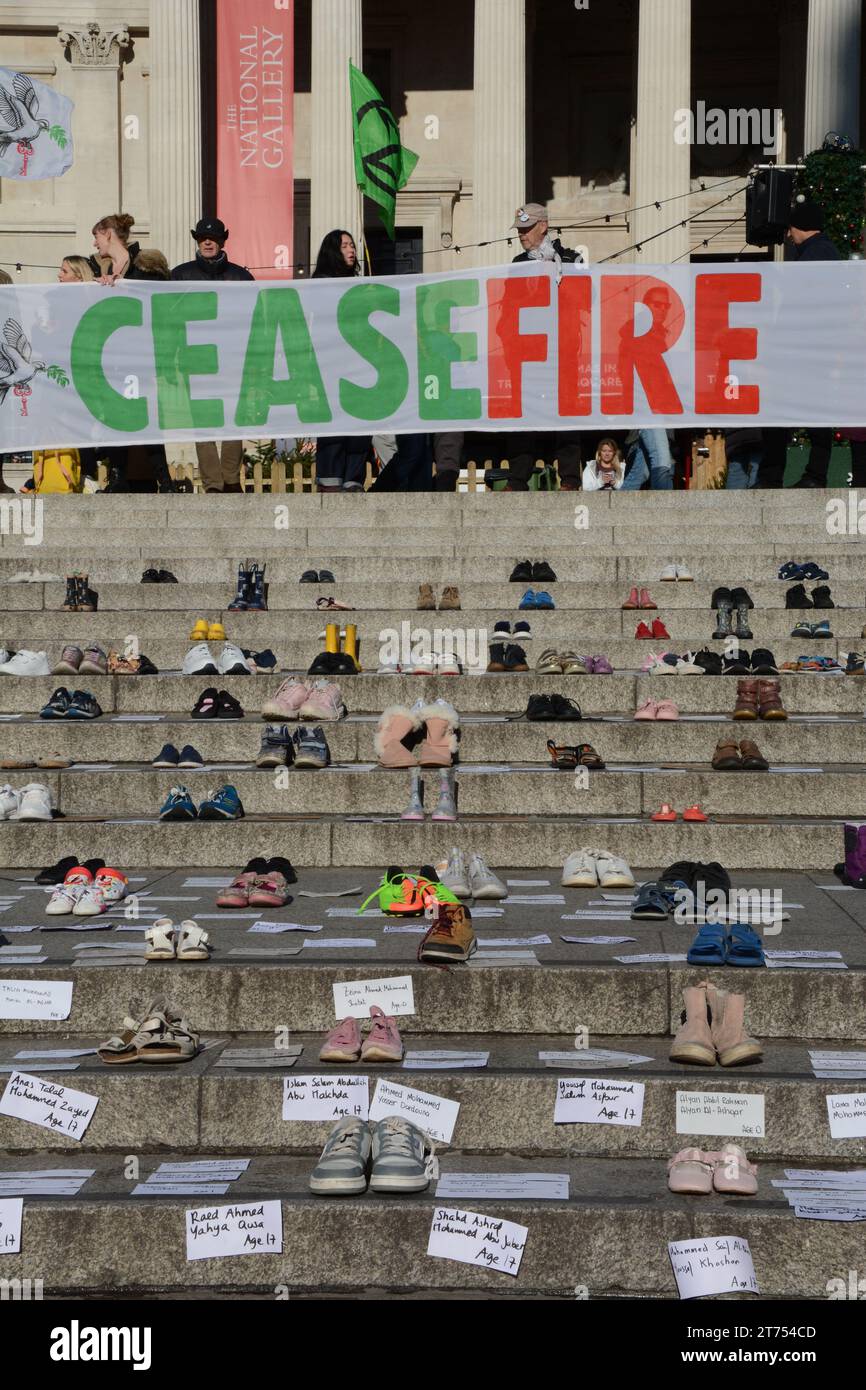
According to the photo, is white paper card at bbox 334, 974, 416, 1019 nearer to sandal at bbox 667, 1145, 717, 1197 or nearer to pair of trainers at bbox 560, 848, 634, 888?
sandal at bbox 667, 1145, 717, 1197

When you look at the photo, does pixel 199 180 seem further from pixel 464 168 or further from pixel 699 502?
pixel 699 502

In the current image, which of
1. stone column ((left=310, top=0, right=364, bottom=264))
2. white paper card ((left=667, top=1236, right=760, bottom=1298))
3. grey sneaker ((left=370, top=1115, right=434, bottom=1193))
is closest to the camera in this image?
white paper card ((left=667, top=1236, right=760, bottom=1298))

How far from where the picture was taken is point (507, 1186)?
20.1 ft

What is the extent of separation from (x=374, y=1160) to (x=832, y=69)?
83.5 ft

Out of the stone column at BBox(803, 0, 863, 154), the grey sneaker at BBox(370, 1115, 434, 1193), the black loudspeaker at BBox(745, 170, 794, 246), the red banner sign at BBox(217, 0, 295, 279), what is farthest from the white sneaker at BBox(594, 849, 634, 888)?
the stone column at BBox(803, 0, 863, 154)

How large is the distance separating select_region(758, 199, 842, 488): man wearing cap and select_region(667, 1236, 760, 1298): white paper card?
12.1 metres

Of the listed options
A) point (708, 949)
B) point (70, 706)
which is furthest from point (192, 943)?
point (70, 706)

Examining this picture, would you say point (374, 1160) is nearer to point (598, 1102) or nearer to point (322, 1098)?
point (322, 1098)

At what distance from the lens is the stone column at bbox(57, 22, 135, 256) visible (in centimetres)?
3256

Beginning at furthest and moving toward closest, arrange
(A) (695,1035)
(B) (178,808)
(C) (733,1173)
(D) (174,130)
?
(D) (174,130) → (B) (178,808) → (A) (695,1035) → (C) (733,1173)

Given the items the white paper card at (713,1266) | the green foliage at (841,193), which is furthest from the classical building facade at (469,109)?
the white paper card at (713,1266)

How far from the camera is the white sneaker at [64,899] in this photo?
8.24 m

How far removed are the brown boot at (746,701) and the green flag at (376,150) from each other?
17.7 metres

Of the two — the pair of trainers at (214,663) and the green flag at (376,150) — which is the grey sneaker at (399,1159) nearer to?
the pair of trainers at (214,663)
